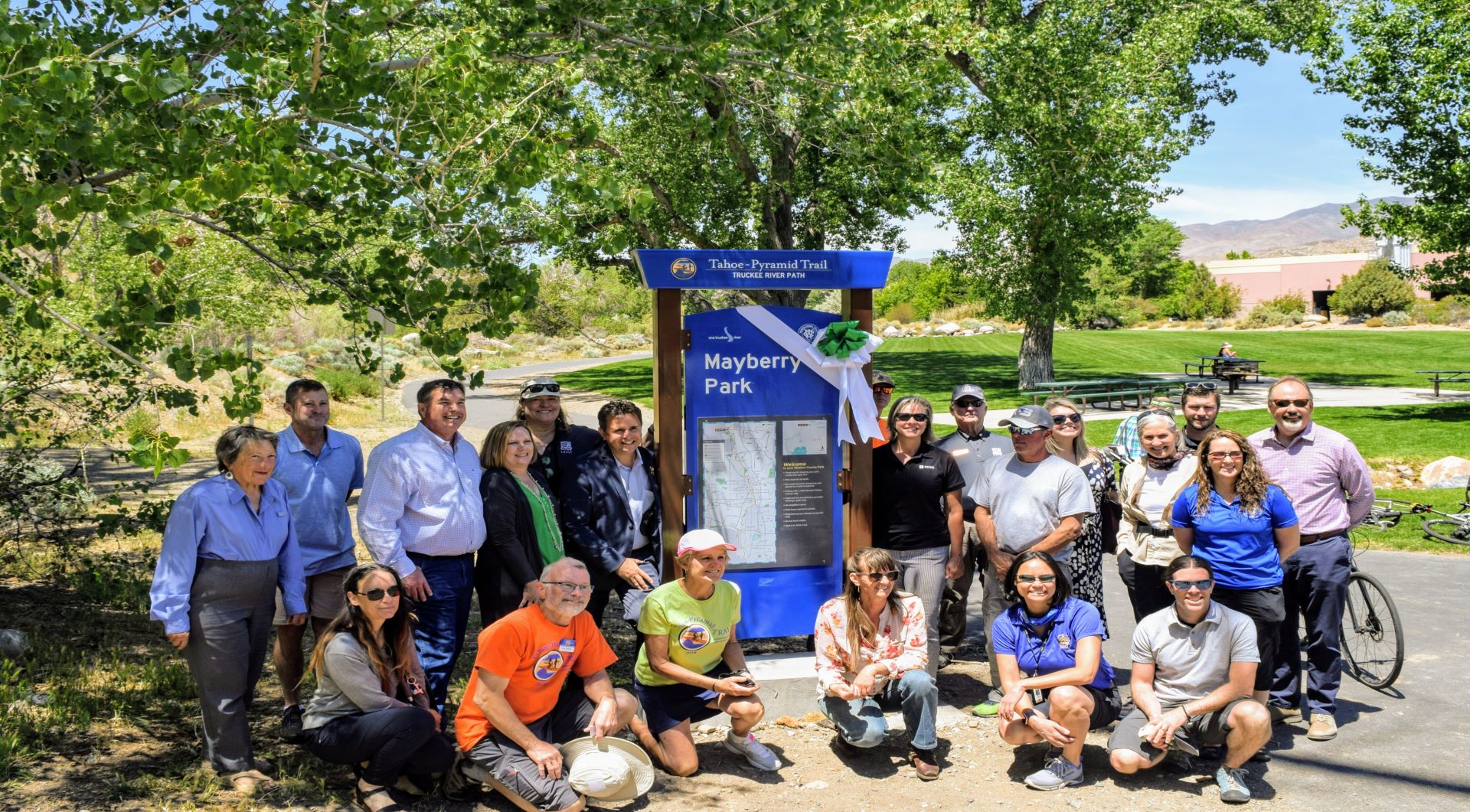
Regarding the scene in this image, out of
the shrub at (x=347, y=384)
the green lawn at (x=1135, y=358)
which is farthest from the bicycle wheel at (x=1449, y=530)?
the shrub at (x=347, y=384)

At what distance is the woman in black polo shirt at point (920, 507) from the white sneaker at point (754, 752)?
1.37m

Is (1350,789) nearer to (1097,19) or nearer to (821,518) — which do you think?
(821,518)

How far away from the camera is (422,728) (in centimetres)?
482

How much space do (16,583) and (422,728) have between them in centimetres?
578

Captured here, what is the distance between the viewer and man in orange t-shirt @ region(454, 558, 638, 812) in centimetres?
488

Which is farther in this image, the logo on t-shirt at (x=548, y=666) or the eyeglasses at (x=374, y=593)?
the logo on t-shirt at (x=548, y=666)

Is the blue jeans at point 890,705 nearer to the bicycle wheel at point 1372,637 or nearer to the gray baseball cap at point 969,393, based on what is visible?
the gray baseball cap at point 969,393

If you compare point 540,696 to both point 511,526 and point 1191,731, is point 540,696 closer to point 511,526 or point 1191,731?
point 511,526

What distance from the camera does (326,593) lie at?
5707 millimetres

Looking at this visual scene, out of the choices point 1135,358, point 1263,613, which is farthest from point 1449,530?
point 1135,358

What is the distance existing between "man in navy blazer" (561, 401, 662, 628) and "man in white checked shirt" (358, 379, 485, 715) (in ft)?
1.83

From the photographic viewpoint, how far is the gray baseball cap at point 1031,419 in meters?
6.03

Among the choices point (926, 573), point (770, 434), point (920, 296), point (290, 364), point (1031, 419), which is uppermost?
point (920, 296)

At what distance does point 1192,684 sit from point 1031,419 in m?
1.54
